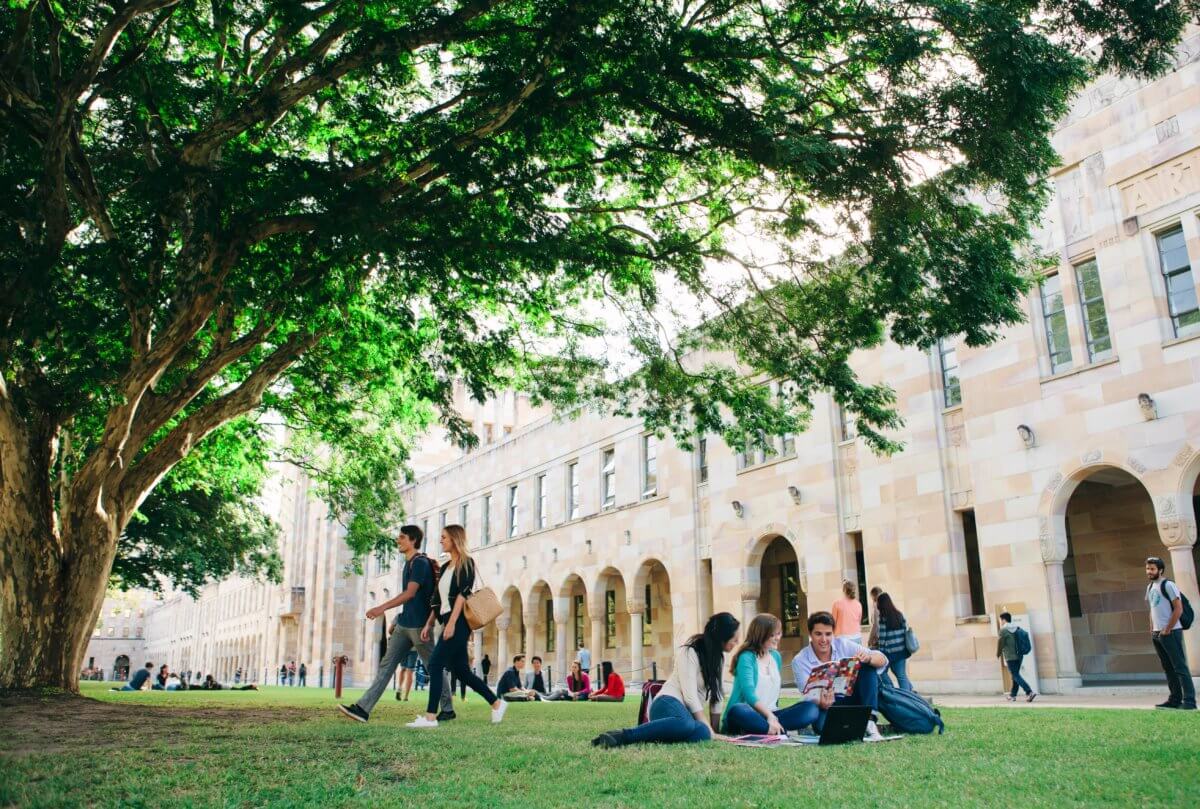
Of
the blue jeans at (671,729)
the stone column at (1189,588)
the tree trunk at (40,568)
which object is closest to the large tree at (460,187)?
the tree trunk at (40,568)

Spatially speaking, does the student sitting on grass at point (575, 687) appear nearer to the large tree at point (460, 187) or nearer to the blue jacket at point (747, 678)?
the large tree at point (460, 187)

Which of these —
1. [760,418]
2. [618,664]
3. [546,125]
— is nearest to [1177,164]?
[760,418]

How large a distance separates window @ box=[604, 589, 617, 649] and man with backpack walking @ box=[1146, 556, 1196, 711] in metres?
25.1

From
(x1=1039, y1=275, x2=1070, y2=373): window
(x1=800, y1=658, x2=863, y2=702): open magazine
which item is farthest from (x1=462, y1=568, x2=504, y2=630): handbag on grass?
(x1=1039, y1=275, x2=1070, y2=373): window

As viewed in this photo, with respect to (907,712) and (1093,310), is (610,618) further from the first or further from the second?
(907,712)

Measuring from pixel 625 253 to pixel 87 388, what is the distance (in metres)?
7.76

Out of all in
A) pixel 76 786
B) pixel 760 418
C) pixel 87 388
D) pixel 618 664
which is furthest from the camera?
pixel 618 664

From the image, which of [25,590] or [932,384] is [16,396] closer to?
[25,590]

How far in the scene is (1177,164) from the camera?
16.8m

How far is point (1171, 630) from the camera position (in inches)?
440

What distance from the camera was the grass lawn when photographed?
491 cm

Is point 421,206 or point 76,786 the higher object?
point 421,206

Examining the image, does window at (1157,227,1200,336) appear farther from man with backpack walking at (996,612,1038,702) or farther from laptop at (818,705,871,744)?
laptop at (818,705,871,744)

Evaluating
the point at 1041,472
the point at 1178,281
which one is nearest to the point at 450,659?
the point at 1041,472
